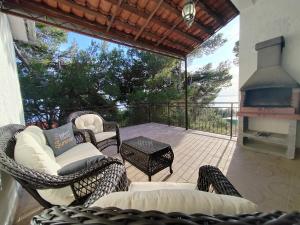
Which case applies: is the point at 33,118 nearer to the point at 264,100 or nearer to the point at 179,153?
the point at 179,153

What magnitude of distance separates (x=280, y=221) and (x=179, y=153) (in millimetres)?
2845

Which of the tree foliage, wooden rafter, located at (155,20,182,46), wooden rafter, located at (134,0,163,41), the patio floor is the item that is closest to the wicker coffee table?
the patio floor

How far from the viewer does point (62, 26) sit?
2.81 meters

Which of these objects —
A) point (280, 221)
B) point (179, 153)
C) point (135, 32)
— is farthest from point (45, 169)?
point (135, 32)

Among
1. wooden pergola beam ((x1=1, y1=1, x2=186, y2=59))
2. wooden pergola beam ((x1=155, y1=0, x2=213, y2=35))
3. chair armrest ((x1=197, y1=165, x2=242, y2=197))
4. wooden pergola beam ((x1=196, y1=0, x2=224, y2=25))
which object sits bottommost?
chair armrest ((x1=197, y1=165, x2=242, y2=197))

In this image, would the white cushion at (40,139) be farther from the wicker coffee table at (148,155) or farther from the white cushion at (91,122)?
the white cushion at (91,122)

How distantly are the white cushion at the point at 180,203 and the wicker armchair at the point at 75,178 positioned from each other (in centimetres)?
44

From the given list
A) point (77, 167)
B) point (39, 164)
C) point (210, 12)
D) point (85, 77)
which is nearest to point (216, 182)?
point (77, 167)

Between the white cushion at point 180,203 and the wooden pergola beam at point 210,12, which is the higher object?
the wooden pergola beam at point 210,12

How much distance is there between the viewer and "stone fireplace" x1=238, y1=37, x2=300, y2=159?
2666 millimetres

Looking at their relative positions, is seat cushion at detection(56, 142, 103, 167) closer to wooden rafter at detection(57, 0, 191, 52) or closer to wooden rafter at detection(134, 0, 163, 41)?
wooden rafter at detection(57, 0, 191, 52)

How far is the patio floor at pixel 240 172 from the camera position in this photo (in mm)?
1715

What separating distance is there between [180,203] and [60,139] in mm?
2035

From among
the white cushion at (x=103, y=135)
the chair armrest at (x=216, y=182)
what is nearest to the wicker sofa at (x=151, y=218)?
the chair armrest at (x=216, y=182)
